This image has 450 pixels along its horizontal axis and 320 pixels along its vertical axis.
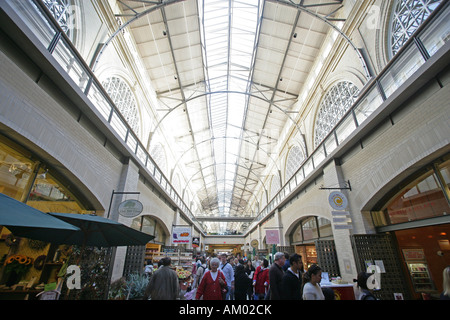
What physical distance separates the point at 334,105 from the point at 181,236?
10.1 metres

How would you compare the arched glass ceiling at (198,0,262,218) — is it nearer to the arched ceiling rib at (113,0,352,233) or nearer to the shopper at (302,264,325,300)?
the arched ceiling rib at (113,0,352,233)

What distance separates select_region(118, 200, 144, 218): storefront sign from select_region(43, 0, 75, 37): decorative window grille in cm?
544

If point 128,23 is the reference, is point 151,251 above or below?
below

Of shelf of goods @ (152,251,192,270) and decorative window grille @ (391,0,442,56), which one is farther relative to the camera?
shelf of goods @ (152,251,192,270)

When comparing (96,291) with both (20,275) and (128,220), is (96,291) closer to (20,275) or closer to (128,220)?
(20,275)

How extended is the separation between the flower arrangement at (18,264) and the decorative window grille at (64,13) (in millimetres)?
6151

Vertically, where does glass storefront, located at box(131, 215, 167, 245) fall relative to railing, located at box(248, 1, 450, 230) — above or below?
below

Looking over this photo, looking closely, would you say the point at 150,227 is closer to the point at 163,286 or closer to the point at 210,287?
the point at 210,287

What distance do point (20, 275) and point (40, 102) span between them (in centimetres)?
400

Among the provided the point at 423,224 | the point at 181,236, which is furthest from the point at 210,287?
the point at 181,236

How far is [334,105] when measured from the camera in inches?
406

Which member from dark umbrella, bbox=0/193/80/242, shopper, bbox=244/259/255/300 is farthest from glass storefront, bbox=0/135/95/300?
shopper, bbox=244/259/255/300

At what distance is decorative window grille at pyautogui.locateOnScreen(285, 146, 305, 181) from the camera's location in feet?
48.1
